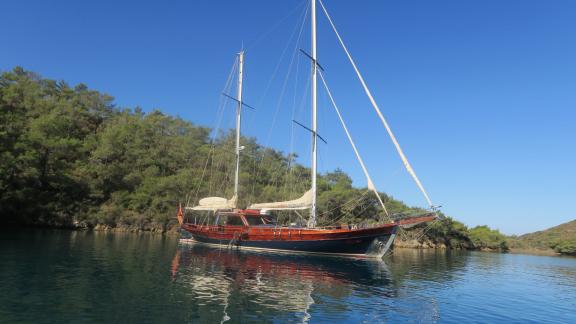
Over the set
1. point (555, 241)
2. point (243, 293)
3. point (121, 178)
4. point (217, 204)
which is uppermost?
point (121, 178)

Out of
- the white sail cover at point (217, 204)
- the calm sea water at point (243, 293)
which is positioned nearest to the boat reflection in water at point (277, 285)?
the calm sea water at point (243, 293)

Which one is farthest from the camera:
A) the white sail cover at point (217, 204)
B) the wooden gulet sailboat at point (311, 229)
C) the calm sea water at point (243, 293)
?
the white sail cover at point (217, 204)

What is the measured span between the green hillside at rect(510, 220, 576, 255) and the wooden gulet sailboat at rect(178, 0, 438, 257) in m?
72.9

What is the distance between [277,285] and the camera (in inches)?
804

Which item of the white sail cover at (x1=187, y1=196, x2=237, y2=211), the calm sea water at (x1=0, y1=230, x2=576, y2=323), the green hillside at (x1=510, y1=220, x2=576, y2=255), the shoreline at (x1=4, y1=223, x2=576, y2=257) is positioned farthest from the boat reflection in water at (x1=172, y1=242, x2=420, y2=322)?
the green hillside at (x1=510, y1=220, x2=576, y2=255)

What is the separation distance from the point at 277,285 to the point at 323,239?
Answer: 14.1 metres

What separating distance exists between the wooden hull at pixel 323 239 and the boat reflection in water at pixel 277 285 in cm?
112

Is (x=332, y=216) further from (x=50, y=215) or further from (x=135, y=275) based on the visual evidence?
(x=135, y=275)

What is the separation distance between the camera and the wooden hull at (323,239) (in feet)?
110

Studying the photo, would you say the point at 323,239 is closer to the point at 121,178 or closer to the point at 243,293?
the point at 243,293

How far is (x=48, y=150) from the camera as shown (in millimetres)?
61406

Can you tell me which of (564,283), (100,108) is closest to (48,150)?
(100,108)

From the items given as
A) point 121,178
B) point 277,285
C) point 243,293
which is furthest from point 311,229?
point 121,178

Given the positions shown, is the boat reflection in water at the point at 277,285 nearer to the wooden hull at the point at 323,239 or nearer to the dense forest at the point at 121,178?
the wooden hull at the point at 323,239
